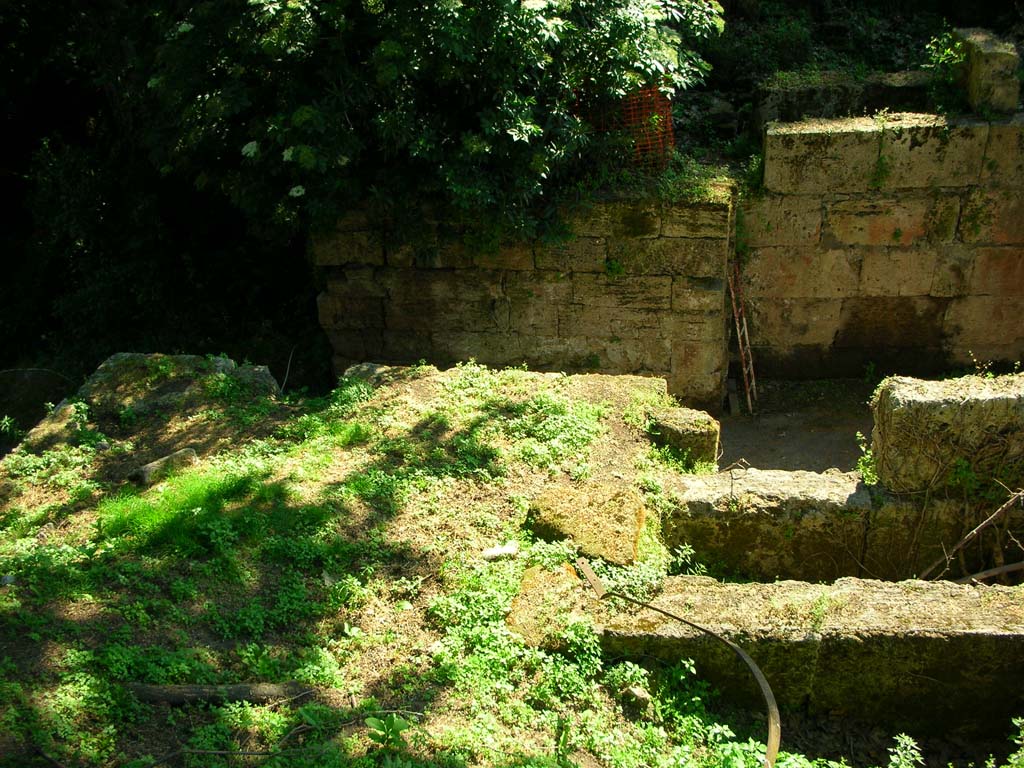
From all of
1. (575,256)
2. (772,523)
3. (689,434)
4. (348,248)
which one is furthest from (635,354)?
(772,523)

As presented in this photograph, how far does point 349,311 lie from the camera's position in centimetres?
827

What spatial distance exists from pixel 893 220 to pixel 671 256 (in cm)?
213

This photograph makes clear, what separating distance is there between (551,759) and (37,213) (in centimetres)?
852

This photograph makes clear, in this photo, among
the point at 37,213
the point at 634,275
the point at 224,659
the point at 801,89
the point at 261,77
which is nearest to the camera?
the point at 224,659

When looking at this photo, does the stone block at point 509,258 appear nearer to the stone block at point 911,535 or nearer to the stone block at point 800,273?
the stone block at point 800,273

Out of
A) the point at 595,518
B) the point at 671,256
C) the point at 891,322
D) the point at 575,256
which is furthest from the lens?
the point at 891,322

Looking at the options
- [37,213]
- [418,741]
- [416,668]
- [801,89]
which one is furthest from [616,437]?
[37,213]

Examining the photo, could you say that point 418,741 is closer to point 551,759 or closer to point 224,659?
point 551,759

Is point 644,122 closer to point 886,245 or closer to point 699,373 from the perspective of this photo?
point 699,373

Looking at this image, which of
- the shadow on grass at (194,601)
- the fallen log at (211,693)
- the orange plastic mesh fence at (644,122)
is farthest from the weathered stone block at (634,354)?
the fallen log at (211,693)

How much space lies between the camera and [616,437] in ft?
18.4

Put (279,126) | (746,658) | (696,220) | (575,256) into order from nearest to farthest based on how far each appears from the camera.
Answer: (746,658)
(279,126)
(696,220)
(575,256)

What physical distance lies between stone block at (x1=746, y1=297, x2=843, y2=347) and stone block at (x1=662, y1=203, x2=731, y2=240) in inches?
50.8

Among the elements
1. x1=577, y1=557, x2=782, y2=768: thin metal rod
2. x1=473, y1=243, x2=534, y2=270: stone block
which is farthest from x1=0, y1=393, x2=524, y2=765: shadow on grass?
x1=473, y1=243, x2=534, y2=270: stone block
